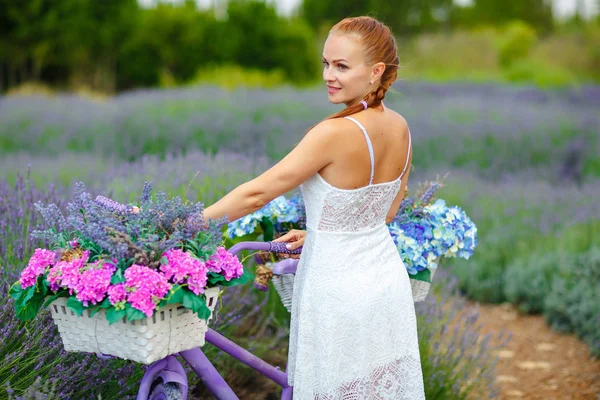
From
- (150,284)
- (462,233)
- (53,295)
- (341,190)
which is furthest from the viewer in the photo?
(462,233)

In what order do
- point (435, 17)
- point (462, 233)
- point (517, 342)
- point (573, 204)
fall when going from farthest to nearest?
1. point (435, 17)
2. point (573, 204)
3. point (517, 342)
4. point (462, 233)

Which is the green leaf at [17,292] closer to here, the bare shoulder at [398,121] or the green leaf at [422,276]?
the bare shoulder at [398,121]

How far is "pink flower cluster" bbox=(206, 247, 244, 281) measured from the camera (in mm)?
2016

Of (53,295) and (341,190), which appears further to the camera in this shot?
(341,190)

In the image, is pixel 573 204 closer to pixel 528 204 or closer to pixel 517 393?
pixel 528 204

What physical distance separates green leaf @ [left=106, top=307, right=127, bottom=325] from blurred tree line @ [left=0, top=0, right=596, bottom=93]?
49.5ft

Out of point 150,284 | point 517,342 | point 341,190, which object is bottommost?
point 517,342

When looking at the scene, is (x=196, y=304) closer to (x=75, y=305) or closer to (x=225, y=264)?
(x=225, y=264)

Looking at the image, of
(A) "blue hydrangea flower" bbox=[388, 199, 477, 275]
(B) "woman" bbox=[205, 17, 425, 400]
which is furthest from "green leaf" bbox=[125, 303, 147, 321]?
(A) "blue hydrangea flower" bbox=[388, 199, 477, 275]

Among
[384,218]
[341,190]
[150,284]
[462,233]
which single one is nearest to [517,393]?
[462,233]

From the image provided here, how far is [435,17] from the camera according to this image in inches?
1299

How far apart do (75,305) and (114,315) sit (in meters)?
0.13

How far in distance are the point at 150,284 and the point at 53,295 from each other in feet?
1.06

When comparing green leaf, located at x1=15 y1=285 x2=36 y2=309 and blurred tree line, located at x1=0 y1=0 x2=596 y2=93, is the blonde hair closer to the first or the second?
green leaf, located at x1=15 y1=285 x2=36 y2=309
